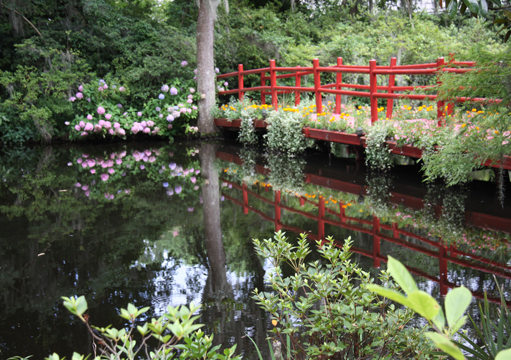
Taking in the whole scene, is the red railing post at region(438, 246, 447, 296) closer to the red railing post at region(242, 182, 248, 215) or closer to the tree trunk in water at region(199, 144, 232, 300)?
the tree trunk in water at region(199, 144, 232, 300)

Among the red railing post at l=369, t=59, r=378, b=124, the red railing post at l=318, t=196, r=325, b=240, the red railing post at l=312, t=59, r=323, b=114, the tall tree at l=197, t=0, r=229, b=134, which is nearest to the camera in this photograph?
the red railing post at l=318, t=196, r=325, b=240

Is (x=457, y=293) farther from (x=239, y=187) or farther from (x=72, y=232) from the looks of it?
(x=239, y=187)

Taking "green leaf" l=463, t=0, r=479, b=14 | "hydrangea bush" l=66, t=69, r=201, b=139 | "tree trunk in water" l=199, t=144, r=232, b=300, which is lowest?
"tree trunk in water" l=199, t=144, r=232, b=300

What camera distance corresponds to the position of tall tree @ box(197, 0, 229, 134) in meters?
10.7

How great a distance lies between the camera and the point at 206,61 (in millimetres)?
11312

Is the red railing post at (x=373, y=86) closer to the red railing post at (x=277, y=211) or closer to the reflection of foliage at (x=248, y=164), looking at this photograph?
the reflection of foliage at (x=248, y=164)

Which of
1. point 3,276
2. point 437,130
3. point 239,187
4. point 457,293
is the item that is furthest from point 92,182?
point 457,293

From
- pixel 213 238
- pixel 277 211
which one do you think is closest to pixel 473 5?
pixel 213 238

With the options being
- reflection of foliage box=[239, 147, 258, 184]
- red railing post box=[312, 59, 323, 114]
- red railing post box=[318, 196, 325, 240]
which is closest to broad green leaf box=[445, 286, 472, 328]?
red railing post box=[318, 196, 325, 240]

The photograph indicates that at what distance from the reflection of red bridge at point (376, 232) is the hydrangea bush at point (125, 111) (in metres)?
5.79

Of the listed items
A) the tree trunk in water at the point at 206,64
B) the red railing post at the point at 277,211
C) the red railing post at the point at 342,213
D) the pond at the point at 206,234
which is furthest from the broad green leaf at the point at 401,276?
the tree trunk in water at the point at 206,64

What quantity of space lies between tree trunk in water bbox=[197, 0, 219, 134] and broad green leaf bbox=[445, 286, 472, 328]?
10948 millimetres

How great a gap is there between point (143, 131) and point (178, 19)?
5.44m

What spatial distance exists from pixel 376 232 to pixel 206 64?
8.26 meters
